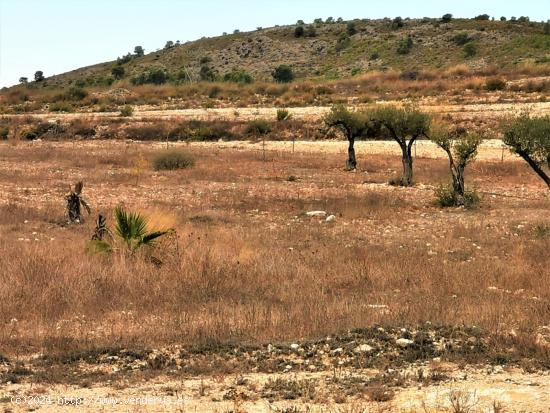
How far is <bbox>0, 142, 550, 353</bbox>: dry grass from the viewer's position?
809 cm

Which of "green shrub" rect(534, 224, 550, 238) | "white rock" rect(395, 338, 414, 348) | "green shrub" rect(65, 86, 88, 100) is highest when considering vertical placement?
"green shrub" rect(65, 86, 88, 100)

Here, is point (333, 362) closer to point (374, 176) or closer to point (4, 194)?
point (4, 194)

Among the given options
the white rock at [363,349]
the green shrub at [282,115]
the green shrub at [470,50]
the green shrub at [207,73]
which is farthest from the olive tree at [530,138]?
the green shrub at [207,73]

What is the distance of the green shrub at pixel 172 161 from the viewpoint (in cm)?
2964

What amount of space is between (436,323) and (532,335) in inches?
42.8

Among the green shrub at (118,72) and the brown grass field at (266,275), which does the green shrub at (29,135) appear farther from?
the green shrub at (118,72)

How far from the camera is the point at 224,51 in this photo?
108 m

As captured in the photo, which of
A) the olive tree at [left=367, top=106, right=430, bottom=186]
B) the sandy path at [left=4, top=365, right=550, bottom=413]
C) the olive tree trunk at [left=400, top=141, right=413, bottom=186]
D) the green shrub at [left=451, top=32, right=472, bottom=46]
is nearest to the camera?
the sandy path at [left=4, top=365, right=550, bottom=413]

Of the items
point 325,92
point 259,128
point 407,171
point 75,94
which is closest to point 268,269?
point 407,171

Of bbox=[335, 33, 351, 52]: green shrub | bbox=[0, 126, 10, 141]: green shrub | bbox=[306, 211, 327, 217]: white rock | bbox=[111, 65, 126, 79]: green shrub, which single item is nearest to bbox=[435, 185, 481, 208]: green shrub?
→ bbox=[306, 211, 327, 217]: white rock

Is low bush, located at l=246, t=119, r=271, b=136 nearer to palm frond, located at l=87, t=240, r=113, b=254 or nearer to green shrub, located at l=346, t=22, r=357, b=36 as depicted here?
palm frond, located at l=87, t=240, r=113, b=254

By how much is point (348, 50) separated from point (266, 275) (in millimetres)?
87903

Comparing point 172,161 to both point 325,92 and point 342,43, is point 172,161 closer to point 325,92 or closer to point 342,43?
point 325,92

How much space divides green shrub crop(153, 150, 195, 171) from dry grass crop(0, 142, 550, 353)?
22.8ft
